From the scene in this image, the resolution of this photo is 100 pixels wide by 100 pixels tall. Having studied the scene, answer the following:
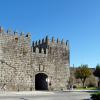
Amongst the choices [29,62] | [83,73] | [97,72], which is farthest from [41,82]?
[97,72]

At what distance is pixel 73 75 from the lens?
189 ft

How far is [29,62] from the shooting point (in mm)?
43031

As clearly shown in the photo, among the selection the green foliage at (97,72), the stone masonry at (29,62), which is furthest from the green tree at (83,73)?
the stone masonry at (29,62)

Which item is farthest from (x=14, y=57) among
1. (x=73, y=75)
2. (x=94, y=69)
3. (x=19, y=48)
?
(x=94, y=69)

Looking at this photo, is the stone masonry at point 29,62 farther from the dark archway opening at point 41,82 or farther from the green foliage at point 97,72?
the green foliage at point 97,72

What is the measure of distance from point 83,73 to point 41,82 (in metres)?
12.9

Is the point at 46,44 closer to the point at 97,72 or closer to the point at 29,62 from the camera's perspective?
the point at 29,62

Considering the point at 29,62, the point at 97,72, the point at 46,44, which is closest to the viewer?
the point at 29,62

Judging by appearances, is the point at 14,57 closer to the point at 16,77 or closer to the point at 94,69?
the point at 16,77

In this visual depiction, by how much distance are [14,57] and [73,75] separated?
18.9 m

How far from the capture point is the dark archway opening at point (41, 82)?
4612 cm

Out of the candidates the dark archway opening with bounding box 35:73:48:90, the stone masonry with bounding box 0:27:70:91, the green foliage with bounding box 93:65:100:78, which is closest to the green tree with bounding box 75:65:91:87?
the green foliage with bounding box 93:65:100:78

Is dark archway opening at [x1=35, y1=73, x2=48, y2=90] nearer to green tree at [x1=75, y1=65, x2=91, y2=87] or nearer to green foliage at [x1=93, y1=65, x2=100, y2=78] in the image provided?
green tree at [x1=75, y1=65, x2=91, y2=87]

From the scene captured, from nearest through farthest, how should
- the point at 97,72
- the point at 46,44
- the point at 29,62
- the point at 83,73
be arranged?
1. the point at 29,62
2. the point at 46,44
3. the point at 83,73
4. the point at 97,72
